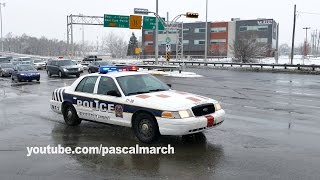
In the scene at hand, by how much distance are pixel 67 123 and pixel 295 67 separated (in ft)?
118

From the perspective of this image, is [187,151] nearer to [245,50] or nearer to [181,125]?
[181,125]

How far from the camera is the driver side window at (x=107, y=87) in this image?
9164 mm

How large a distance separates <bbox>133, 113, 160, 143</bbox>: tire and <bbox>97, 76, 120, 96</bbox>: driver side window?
0.88 m

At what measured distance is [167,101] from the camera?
8375 mm

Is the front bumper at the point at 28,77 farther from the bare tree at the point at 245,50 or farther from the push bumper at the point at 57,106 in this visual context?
the bare tree at the point at 245,50

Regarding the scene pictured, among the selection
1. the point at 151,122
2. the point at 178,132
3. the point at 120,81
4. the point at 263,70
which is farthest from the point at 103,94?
the point at 263,70

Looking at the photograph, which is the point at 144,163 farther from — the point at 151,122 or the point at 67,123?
the point at 67,123

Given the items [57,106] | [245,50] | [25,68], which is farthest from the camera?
[245,50]

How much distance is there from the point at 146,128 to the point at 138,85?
1.37 m

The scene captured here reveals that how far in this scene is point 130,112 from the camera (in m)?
8.75

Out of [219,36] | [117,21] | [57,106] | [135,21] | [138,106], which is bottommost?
[57,106]

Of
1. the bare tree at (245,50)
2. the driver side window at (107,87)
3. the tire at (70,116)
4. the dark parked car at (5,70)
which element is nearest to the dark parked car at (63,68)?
the dark parked car at (5,70)

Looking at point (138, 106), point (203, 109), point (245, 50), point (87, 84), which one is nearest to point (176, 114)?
point (203, 109)

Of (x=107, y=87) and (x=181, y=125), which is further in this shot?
(x=107, y=87)
